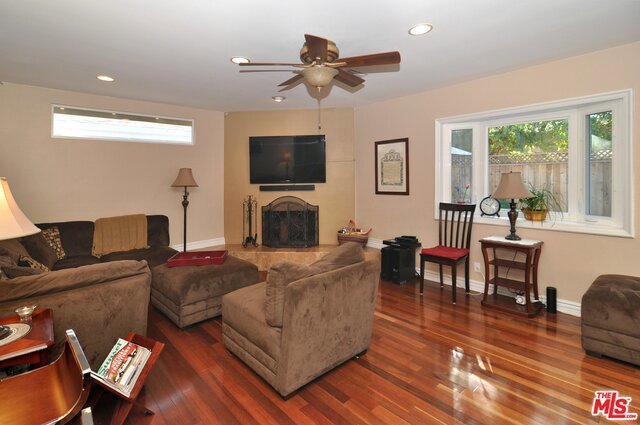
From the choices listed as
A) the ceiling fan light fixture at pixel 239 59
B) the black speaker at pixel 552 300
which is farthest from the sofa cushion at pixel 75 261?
the black speaker at pixel 552 300

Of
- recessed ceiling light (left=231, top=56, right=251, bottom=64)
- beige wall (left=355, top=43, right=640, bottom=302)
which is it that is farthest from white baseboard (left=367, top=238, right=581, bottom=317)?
recessed ceiling light (left=231, top=56, right=251, bottom=64)

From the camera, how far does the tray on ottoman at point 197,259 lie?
334 centimetres

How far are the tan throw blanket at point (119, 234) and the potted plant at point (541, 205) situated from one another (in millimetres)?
4891

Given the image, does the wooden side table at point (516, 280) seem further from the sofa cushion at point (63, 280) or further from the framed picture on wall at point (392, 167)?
the sofa cushion at point (63, 280)

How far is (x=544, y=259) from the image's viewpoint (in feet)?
11.3

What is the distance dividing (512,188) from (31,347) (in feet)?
12.9

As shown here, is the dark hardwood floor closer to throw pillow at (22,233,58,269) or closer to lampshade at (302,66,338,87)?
throw pillow at (22,233,58,269)

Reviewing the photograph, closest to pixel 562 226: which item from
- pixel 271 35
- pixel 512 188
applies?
pixel 512 188

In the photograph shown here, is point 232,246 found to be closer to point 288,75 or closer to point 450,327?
point 288,75

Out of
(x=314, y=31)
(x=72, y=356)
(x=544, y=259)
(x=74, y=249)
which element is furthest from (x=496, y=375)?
(x=74, y=249)

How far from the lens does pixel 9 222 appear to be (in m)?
1.50

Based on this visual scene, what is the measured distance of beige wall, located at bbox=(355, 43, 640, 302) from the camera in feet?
9.63

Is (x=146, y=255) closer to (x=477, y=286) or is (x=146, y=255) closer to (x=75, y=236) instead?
(x=75, y=236)

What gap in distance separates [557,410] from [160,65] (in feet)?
14.1
